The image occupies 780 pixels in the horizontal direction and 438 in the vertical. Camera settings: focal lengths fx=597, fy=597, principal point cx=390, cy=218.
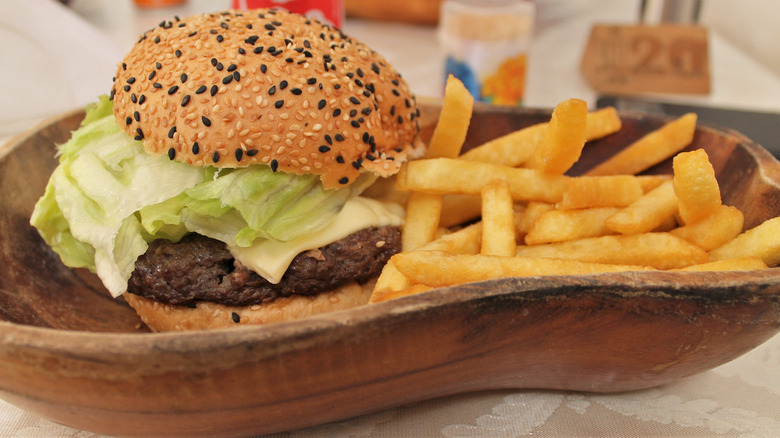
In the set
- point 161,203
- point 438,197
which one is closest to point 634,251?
point 438,197

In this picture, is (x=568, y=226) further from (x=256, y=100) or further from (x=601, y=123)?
(x=256, y=100)

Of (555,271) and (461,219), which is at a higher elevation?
(555,271)

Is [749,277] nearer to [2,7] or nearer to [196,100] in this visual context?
[196,100]

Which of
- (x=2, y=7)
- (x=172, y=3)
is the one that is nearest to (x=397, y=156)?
(x=2, y=7)

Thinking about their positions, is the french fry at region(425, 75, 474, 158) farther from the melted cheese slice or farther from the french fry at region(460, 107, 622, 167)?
the melted cheese slice

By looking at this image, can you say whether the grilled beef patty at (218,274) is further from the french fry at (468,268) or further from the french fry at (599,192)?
the french fry at (599,192)

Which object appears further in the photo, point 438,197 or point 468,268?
point 438,197

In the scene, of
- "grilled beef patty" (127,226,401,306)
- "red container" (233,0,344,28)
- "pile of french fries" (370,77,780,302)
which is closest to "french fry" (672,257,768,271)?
"pile of french fries" (370,77,780,302)
